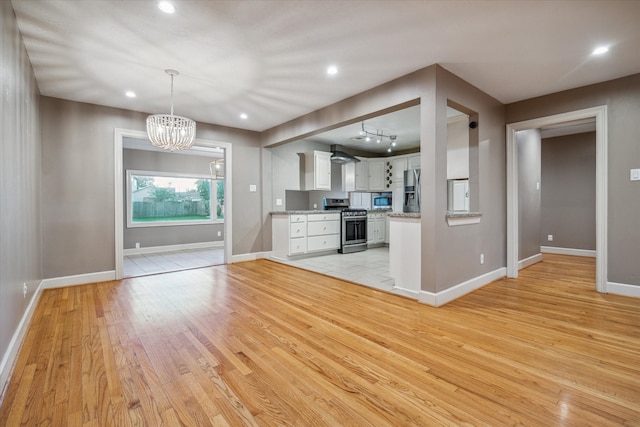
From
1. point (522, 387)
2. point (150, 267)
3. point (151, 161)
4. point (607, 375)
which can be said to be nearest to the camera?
point (522, 387)

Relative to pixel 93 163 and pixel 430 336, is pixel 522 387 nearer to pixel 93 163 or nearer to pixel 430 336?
pixel 430 336

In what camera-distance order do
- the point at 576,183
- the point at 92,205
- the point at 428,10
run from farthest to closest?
the point at 576,183
the point at 92,205
the point at 428,10

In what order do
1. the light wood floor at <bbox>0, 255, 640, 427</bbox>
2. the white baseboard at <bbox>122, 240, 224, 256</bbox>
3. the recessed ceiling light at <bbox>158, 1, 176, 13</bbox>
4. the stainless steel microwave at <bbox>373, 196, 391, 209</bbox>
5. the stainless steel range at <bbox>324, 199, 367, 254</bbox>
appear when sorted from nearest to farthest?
the light wood floor at <bbox>0, 255, 640, 427</bbox>, the recessed ceiling light at <bbox>158, 1, 176, 13</bbox>, the stainless steel range at <bbox>324, 199, 367, 254</bbox>, the white baseboard at <bbox>122, 240, 224, 256</bbox>, the stainless steel microwave at <bbox>373, 196, 391, 209</bbox>

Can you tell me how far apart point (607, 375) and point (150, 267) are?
5.74m

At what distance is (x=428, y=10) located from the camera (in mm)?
2121

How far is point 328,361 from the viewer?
1.88 meters

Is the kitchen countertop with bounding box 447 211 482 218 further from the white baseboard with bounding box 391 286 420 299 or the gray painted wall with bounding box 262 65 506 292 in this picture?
the white baseboard with bounding box 391 286 420 299

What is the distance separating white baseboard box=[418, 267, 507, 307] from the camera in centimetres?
293

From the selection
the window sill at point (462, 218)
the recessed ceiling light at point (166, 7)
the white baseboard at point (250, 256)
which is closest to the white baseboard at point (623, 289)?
the window sill at point (462, 218)

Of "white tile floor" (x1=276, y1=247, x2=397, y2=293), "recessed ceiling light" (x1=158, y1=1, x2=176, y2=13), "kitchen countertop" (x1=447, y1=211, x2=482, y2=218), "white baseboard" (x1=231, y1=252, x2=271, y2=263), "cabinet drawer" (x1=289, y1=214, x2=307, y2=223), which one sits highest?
"recessed ceiling light" (x1=158, y1=1, x2=176, y2=13)

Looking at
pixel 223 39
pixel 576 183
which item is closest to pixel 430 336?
pixel 223 39

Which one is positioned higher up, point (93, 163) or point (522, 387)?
point (93, 163)

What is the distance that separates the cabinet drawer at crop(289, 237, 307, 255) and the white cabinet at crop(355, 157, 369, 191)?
2.48m

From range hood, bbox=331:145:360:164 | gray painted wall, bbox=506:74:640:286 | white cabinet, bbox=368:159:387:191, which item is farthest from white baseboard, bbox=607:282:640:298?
white cabinet, bbox=368:159:387:191
